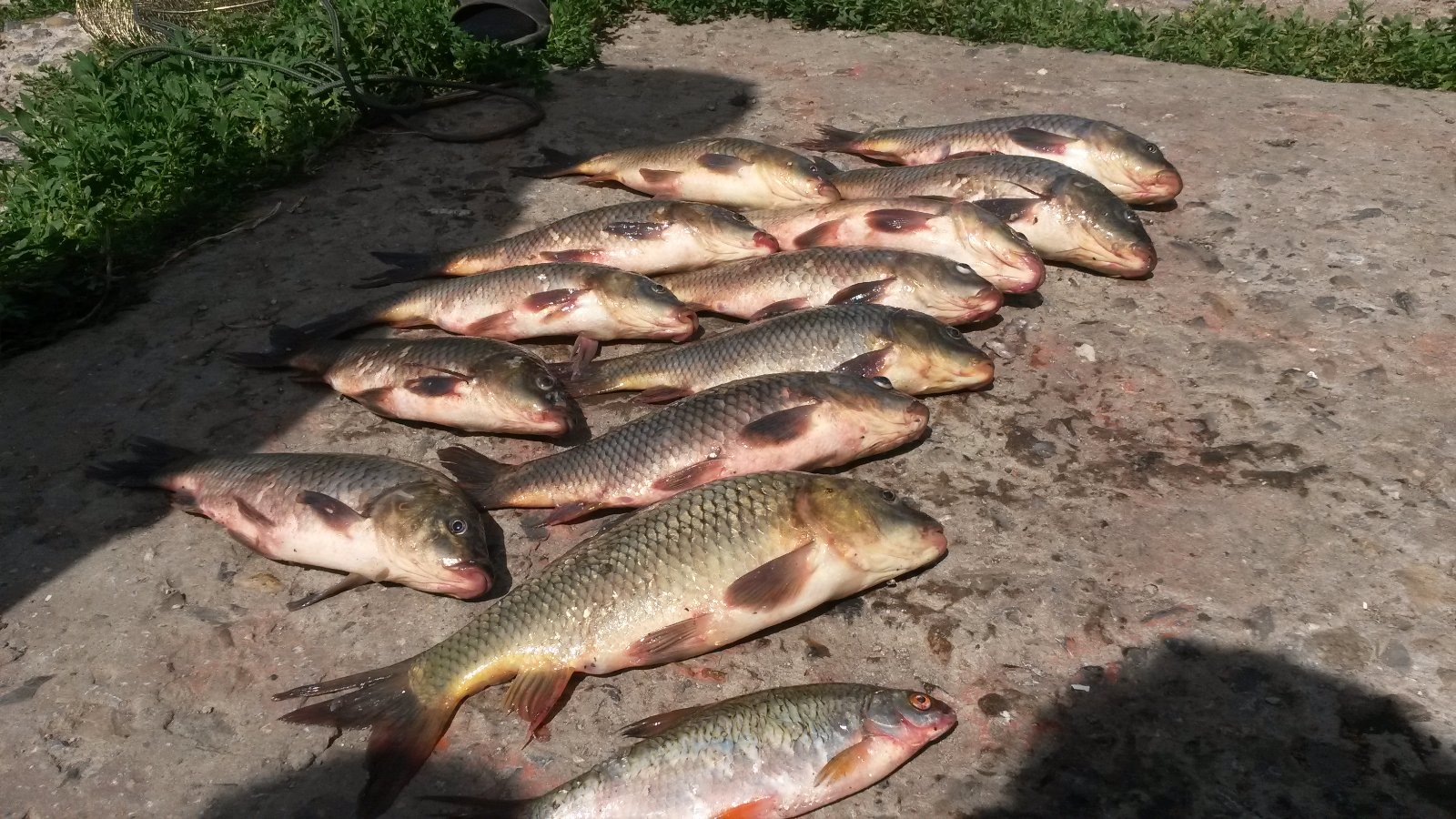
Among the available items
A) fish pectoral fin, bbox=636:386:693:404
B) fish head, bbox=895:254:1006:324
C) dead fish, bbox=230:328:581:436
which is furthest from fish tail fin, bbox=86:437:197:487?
fish head, bbox=895:254:1006:324

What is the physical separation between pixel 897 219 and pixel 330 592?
2800 millimetres

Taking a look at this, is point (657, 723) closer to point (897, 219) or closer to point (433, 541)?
point (433, 541)

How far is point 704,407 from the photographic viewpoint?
3592 mm

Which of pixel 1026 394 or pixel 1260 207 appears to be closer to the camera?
pixel 1026 394

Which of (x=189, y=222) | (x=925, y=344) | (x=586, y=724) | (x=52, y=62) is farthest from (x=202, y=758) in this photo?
(x=52, y=62)

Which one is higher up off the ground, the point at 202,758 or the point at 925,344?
the point at 925,344

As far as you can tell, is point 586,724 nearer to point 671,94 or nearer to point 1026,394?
point 1026,394

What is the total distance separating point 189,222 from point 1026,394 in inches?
166

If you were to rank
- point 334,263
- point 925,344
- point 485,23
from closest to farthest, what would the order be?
point 925,344 < point 334,263 < point 485,23

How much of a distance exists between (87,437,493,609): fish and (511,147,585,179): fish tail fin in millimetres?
2551

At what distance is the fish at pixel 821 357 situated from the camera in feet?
12.9

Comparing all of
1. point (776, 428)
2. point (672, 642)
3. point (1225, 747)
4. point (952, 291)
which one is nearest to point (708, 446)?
point (776, 428)

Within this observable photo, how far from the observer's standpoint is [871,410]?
143 inches

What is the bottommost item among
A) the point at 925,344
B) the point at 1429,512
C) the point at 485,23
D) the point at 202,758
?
the point at 202,758
